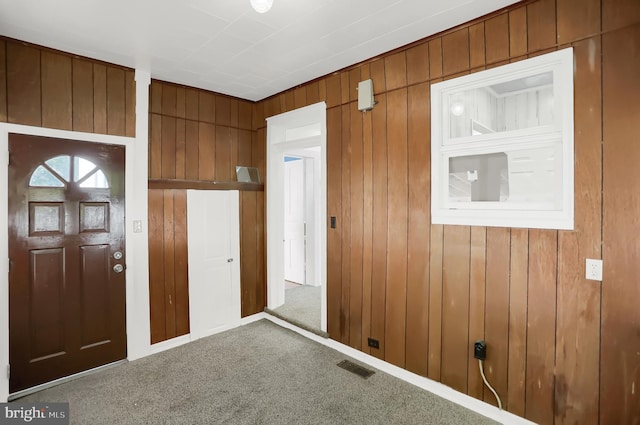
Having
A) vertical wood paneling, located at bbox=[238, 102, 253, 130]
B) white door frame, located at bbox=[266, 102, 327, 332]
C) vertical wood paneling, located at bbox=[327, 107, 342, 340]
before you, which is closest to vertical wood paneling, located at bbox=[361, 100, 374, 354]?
vertical wood paneling, located at bbox=[327, 107, 342, 340]

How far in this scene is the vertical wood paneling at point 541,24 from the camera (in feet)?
6.58

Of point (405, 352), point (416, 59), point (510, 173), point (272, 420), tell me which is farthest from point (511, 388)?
point (416, 59)

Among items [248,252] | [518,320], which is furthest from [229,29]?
[518,320]

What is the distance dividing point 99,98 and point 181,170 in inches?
39.0

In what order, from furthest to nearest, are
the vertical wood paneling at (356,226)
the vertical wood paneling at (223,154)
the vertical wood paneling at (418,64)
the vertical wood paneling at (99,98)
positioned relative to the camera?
the vertical wood paneling at (223,154), the vertical wood paneling at (356,226), the vertical wood paneling at (99,98), the vertical wood paneling at (418,64)

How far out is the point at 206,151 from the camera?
378 centimetres

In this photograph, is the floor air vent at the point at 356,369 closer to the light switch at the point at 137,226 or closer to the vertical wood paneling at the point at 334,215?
the vertical wood paneling at the point at 334,215

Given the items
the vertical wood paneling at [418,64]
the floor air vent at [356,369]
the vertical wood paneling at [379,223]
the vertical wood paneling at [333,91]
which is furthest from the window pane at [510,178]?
the floor air vent at [356,369]

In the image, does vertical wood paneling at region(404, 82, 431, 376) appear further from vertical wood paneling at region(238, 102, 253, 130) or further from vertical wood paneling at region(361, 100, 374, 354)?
vertical wood paneling at region(238, 102, 253, 130)

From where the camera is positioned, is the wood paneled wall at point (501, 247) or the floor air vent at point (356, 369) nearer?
the wood paneled wall at point (501, 247)

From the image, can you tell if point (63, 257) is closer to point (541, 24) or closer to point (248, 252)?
point (248, 252)

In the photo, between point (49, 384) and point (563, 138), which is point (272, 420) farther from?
point (563, 138)

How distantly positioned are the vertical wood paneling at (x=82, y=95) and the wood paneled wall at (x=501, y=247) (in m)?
2.25

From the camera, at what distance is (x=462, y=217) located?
2.42m
